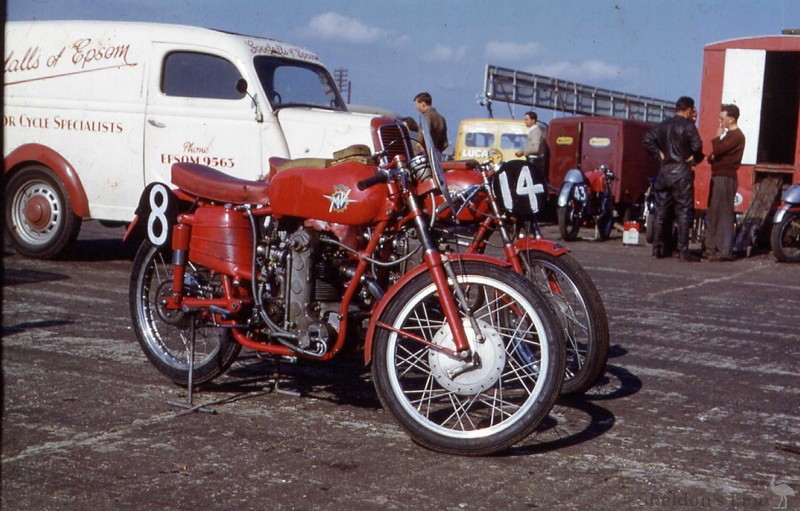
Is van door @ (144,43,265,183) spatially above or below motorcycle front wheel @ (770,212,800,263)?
above

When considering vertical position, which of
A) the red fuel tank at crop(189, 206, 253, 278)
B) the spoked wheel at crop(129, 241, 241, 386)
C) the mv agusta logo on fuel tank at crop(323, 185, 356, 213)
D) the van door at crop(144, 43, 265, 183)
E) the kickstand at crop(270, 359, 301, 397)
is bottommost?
the kickstand at crop(270, 359, 301, 397)

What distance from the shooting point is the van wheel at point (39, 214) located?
1085cm

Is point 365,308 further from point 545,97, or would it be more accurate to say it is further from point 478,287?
point 545,97

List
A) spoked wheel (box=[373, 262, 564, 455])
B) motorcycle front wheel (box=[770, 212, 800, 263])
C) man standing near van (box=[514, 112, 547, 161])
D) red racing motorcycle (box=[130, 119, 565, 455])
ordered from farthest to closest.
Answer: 1. man standing near van (box=[514, 112, 547, 161])
2. motorcycle front wheel (box=[770, 212, 800, 263])
3. red racing motorcycle (box=[130, 119, 565, 455])
4. spoked wheel (box=[373, 262, 564, 455])

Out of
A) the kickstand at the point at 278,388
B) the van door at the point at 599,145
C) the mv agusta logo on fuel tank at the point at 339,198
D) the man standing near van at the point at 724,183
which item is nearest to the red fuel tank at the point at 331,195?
the mv agusta logo on fuel tank at the point at 339,198

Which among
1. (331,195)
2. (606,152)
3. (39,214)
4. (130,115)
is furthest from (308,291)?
(606,152)

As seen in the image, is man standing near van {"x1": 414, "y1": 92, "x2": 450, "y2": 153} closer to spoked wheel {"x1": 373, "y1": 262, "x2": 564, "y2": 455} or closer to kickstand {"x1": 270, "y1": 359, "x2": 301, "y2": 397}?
kickstand {"x1": 270, "y1": 359, "x2": 301, "y2": 397}

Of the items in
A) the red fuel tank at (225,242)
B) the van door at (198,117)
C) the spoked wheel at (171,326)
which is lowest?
the spoked wheel at (171,326)

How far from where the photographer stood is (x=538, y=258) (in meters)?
5.54

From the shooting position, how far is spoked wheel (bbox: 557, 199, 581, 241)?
1647 cm

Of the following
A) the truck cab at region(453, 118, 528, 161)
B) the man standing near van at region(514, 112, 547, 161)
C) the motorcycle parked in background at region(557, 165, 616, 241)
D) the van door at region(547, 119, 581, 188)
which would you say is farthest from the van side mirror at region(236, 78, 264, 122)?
the truck cab at region(453, 118, 528, 161)

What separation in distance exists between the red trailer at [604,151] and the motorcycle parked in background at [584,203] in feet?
11.5

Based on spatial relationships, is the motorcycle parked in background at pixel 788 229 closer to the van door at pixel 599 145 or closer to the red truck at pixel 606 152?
the red truck at pixel 606 152

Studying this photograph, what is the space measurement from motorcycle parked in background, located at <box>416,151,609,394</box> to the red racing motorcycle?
1.18 ft
